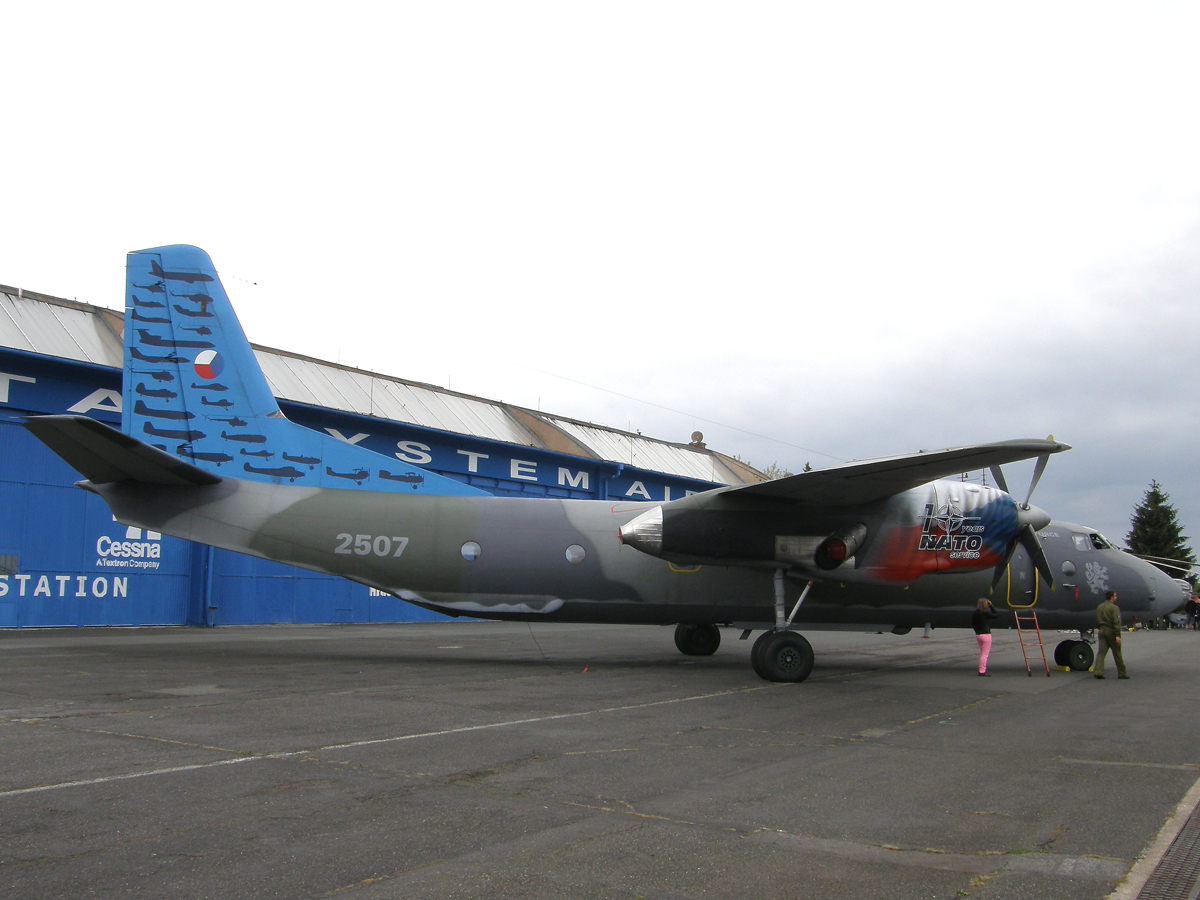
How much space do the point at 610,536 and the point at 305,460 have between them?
5.98 meters

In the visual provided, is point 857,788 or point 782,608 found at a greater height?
point 782,608

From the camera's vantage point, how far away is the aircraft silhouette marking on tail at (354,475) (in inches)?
625


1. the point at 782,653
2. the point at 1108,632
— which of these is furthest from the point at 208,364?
the point at 1108,632

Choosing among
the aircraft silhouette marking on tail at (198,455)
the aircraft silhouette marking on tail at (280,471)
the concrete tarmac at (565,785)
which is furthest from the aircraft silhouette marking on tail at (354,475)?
the concrete tarmac at (565,785)

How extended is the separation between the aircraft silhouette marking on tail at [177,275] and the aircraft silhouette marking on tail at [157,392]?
208 cm

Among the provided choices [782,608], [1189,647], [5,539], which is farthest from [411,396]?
[1189,647]

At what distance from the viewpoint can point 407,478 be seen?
642 inches

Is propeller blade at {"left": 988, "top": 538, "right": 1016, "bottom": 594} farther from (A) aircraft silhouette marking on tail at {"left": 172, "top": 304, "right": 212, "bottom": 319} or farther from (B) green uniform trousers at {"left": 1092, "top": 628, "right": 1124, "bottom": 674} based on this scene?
(A) aircraft silhouette marking on tail at {"left": 172, "top": 304, "right": 212, "bottom": 319}

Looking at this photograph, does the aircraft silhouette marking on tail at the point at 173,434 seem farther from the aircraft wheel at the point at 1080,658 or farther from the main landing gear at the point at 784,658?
the aircraft wheel at the point at 1080,658

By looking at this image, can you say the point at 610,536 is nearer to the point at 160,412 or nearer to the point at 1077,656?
the point at 160,412

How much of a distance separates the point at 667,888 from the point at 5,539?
976 inches

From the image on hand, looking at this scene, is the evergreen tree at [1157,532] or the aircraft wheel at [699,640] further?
the evergreen tree at [1157,532]

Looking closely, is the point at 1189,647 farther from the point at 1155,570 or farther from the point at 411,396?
the point at 411,396

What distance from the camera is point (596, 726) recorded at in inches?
365
